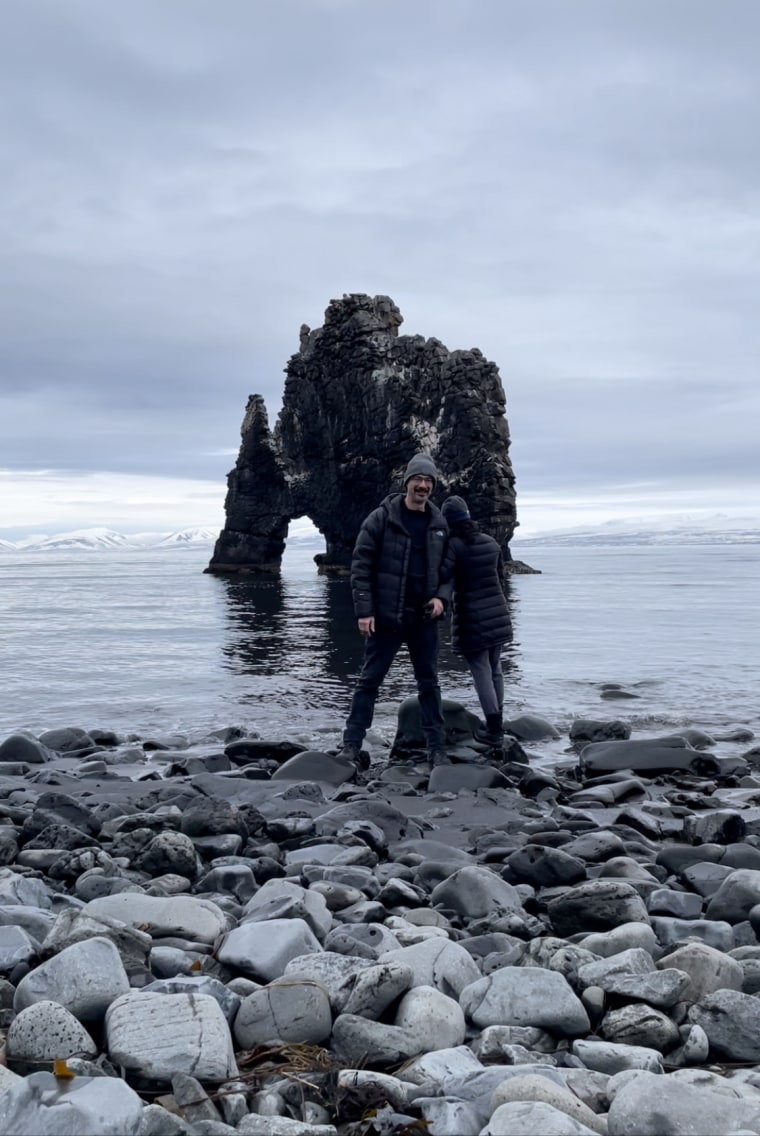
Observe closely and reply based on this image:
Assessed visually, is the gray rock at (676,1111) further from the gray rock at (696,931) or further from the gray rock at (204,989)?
the gray rock at (696,931)

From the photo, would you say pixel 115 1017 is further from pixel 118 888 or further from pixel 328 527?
pixel 328 527

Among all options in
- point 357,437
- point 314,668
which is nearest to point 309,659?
point 314,668

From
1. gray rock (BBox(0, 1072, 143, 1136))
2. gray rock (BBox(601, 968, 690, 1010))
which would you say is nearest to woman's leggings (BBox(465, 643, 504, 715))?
gray rock (BBox(601, 968, 690, 1010))

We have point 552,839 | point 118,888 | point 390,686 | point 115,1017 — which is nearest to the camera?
point 115,1017

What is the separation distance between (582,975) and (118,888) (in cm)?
257

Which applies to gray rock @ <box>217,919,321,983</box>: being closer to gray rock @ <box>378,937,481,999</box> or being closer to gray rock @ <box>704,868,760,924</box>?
gray rock @ <box>378,937,481,999</box>

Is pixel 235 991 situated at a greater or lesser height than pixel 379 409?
lesser

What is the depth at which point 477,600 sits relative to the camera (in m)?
9.72

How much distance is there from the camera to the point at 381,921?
189 inches

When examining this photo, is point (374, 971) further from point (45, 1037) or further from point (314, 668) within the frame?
point (314, 668)

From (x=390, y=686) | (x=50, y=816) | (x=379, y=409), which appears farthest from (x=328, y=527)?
(x=50, y=816)

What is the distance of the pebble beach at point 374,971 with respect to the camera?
283 centimetres

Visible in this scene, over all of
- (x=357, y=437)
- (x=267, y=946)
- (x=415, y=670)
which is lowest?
(x=267, y=946)

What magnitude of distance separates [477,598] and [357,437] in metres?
60.3
